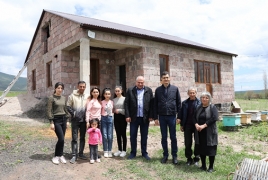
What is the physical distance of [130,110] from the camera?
15.6ft

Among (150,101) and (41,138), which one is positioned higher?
(150,101)

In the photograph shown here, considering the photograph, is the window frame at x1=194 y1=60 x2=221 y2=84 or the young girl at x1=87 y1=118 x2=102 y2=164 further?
the window frame at x1=194 y1=60 x2=221 y2=84

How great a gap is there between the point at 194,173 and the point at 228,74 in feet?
37.5

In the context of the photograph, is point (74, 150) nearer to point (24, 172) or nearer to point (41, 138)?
point (24, 172)

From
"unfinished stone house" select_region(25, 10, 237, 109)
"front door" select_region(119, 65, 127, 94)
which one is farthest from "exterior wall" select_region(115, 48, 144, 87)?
"front door" select_region(119, 65, 127, 94)

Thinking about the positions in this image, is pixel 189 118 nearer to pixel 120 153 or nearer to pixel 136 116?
pixel 136 116

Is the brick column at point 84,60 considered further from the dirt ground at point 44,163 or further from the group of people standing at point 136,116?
the group of people standing at point 136,116

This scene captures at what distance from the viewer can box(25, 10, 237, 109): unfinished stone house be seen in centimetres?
865

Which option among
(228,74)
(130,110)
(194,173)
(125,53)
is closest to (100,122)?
(130,110)

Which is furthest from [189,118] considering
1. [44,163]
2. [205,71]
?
[205,71]

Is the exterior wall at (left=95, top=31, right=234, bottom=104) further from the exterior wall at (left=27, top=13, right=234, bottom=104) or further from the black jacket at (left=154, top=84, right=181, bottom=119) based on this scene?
the black jacket at (left=154, top=84, right=181, bottom=119)

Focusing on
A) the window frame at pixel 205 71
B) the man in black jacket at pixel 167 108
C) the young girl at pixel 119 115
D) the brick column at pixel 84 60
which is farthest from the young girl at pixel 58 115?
the window frame at pixel 205 71

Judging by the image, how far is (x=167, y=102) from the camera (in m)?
4.53

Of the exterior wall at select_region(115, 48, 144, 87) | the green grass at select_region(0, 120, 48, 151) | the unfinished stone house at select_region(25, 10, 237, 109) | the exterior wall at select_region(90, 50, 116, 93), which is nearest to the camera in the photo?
the green grass at select_region(0, 120, 48, 151)
